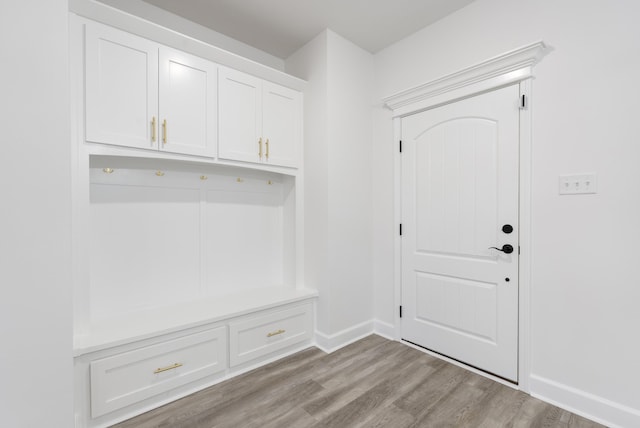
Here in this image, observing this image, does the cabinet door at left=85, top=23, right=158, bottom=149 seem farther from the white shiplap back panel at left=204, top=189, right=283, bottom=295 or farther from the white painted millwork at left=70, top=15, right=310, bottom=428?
the white shiplap back panel at left=204, top=189, right=283, bottom=295

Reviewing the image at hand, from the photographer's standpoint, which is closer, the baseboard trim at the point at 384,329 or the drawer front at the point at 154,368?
the drawer front at the point at 154,368

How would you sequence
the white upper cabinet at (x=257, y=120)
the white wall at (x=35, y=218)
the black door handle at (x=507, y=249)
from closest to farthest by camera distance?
1. the white wall at (x=35, y=218)
2. the black door handle at (x=507, y=249)
3. the white upper cabinet at (x=257, y=120)

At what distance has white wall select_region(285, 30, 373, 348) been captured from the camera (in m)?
2.60

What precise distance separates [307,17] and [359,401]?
2.95m

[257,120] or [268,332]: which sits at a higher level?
[257,120]

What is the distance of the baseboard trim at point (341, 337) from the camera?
256cm

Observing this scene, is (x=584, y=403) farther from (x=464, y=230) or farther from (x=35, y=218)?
(x=35, y=218)

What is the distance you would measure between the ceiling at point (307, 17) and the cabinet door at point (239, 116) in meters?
0.51

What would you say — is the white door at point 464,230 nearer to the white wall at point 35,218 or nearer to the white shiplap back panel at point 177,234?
the white shiplap back panel at point 177,234

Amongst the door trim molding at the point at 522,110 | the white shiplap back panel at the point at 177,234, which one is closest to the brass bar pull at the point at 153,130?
the white shiplap back panel at the point at 177,234

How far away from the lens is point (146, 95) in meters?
1.92

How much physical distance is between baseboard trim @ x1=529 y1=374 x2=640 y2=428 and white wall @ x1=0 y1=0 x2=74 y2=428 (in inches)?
103

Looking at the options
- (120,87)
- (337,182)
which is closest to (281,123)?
(337,182)

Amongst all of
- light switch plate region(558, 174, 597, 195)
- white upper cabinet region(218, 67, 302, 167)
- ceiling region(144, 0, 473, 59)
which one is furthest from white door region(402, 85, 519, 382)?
white upper cabinet region(218, 67, 302, 167)
